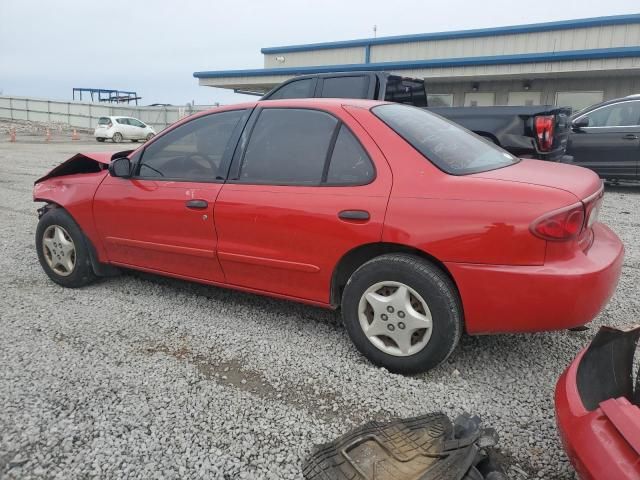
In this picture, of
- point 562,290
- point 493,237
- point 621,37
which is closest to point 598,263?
point 562,290

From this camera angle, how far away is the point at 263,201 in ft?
10.2

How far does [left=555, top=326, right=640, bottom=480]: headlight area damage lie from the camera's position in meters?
1.47

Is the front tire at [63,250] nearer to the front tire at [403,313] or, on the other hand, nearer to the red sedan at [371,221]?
the red sedan at [371,221]

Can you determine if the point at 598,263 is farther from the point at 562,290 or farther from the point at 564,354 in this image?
the point at 564,354

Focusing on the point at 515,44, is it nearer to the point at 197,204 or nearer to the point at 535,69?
the point at 535,69

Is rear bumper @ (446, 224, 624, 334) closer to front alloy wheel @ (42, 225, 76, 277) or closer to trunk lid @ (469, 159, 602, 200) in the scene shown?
trunk lid @ (469, 159, 602, 200)

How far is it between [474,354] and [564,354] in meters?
0.55

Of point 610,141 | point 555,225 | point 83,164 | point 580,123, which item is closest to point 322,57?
point 580,123

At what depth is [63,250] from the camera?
412cm

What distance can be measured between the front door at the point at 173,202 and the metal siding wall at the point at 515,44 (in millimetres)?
18385

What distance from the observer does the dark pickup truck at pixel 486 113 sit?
6.31 meters

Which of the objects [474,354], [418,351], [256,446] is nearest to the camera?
[256,446]

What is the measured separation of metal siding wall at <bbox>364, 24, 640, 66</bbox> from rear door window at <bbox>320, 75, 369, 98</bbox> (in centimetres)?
1450

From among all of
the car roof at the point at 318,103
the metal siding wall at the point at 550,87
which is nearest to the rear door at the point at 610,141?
the car roof at the point at 318,103
